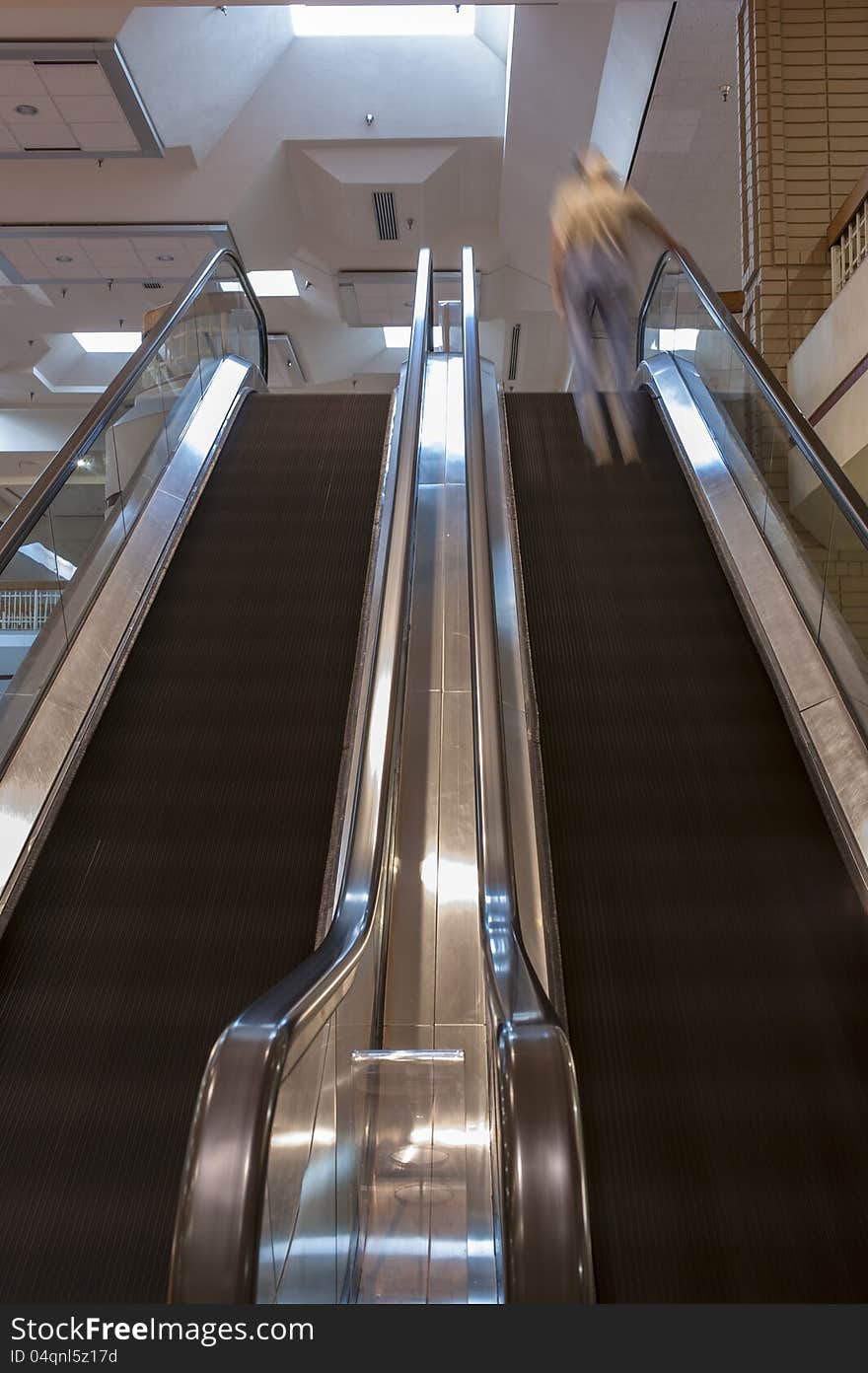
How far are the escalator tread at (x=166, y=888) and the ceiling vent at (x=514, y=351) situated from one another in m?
14.9

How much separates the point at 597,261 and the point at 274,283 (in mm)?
11748

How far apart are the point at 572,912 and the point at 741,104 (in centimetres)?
736

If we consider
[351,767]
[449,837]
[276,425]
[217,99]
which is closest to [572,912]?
[449,837]

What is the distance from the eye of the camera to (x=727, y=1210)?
2.56m

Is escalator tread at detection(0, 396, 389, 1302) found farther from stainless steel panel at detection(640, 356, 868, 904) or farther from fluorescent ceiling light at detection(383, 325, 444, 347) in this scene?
fluorescent ceiling light at detection(383, 325, 444, 347)

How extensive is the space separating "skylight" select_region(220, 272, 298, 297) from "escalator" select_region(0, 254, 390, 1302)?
12.9 meters

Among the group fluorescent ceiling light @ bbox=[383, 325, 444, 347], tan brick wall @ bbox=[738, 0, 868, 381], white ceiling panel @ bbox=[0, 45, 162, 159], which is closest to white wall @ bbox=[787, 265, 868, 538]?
tan brick wall @ bbox=[738, 0, 868, 381]

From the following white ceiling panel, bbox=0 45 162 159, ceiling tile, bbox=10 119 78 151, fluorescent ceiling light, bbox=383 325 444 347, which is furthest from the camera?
fluorescent ceiling light, bbox=383 325 444 347

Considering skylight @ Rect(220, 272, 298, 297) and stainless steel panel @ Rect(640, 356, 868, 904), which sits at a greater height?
skylight @ Rect(220, 272, 298, 297)

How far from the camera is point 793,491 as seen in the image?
4.70 meters

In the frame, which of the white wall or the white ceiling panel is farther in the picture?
the white ceiling panel

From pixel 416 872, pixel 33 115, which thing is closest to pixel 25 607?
pixel 416 872

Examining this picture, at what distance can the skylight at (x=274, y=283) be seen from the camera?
17484 millimetres

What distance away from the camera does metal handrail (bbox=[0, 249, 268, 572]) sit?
4215 millimetres
